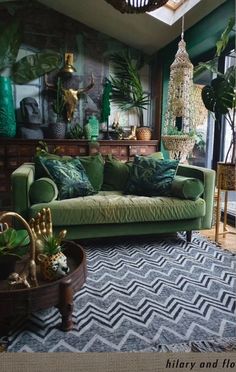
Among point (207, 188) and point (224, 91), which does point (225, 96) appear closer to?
point (224, 91)

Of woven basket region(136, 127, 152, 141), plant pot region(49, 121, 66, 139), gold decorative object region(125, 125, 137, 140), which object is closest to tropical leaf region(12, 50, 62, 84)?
plant pot region(49, 121, 66, 139)

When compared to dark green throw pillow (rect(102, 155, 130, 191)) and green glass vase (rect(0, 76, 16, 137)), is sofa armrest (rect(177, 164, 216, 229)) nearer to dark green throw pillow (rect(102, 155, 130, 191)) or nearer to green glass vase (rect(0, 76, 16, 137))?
dark green throw pillow (rect(102, 155, 130, 191))

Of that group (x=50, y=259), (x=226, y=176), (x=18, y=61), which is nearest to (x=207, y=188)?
(x=226, y=176)

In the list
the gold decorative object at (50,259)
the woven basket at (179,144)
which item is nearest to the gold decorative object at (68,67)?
the woven basket at (179,144)

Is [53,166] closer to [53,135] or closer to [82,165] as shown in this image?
[82,165]

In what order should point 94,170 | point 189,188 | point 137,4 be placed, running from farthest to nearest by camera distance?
1. point 94,170
2. point 189,188
3. point 137,4

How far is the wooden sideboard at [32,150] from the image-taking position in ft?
12.9

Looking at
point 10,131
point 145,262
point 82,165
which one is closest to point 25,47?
point 10,131

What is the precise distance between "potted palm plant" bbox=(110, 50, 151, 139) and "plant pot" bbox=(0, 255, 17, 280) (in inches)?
138

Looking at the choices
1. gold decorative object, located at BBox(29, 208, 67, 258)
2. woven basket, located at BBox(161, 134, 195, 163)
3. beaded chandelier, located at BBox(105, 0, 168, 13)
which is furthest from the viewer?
woven basket, located at BBox(161, 134, 195, 163)

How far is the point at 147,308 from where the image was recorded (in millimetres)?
1604

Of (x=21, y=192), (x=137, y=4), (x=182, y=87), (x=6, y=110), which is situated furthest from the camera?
(x=6, y=110)

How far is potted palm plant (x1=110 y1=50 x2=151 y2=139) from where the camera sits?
455cm

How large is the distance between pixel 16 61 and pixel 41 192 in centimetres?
278
